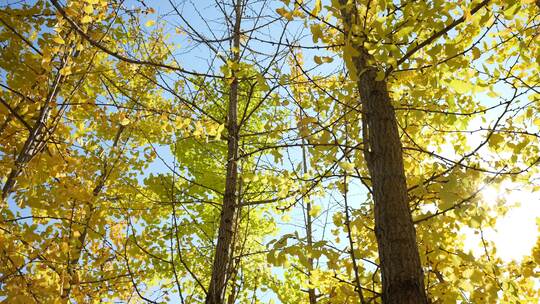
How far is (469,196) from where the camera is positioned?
189cm

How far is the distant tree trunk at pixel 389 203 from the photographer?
5.48ft

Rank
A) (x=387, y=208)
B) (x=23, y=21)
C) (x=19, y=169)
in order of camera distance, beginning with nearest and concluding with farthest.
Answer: (x=387, y=208)
(x=19, y=169)
(x=23, y=21)

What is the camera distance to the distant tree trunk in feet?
5.48

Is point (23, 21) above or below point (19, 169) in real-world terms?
above

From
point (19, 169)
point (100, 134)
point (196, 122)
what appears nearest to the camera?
point (19, 169)

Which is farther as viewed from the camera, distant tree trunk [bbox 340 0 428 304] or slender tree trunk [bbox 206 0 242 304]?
slender tree trunk [bbox 206 0 242 304]

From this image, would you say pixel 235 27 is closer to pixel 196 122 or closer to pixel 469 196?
pixel 196 122

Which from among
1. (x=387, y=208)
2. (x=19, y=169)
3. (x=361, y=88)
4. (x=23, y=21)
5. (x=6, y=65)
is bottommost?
(x=387, y=208)

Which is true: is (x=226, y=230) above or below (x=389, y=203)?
above

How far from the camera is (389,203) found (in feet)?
6.21

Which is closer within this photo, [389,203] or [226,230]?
[389,203]

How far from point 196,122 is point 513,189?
7.62 ft

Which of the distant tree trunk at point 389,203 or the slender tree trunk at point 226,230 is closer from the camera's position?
the distant tree trunk at point 389,203

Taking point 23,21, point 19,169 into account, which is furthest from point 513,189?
point 23,21
